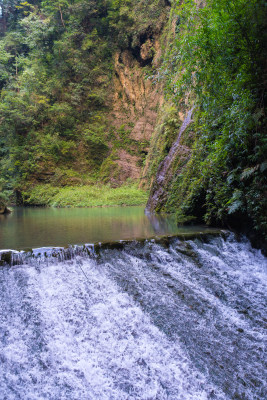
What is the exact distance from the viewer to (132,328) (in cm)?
351

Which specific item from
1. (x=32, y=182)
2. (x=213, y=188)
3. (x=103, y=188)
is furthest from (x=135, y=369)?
(x=32, y=182)

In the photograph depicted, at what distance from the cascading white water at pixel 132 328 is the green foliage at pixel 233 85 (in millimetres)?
1892

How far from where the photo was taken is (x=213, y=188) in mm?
7449

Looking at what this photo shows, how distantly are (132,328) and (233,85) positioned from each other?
4889 mm

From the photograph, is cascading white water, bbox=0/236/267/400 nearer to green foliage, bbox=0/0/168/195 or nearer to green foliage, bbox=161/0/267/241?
green foliage, bbox=161/0/267/241

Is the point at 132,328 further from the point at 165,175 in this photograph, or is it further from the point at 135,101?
the point at 135,101

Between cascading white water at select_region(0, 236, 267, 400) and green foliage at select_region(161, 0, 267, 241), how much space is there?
1.89 meters

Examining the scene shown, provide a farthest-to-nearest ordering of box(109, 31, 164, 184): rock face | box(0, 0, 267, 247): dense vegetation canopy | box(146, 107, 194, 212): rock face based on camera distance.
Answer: box(109, 31, 164, 184): rock face
box(0, 0, 267, 247): dense vegetation canopy
box(146, 107, 194, 212): rock face

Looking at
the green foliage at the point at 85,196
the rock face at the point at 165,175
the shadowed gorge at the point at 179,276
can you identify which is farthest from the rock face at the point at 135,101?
the shadowed gorge at the point at 179,276

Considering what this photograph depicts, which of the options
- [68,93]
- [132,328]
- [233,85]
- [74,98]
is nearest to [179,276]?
[132,328]

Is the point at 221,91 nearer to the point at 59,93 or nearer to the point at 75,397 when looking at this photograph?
the point at 75,397

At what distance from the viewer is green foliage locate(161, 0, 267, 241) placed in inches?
190

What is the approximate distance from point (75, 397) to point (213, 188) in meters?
6.04

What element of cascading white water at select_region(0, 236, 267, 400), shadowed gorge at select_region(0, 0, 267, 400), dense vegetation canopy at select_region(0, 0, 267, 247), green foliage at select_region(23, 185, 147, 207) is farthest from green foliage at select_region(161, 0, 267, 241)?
green foliage at select_region(23, 185, 147, 207)
